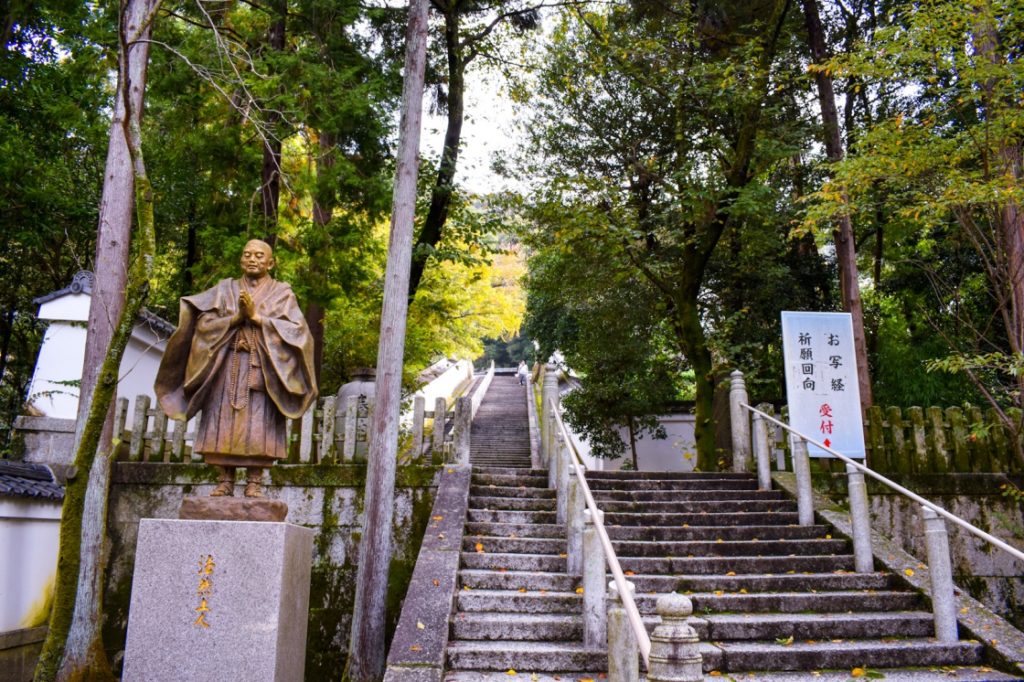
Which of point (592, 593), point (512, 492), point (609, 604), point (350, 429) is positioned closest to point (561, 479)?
point (512, 492)

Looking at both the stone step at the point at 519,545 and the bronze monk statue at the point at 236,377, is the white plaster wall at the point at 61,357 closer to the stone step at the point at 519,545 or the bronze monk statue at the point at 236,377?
the stone step at the point at 519,545

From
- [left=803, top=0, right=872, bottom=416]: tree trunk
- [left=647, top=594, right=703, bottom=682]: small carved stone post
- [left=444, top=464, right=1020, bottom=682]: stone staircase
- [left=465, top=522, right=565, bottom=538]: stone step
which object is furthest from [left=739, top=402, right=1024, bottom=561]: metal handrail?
[left=647, top=594, right=703, bottom=682]: small carved stone post

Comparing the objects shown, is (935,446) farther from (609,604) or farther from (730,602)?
(609,604)

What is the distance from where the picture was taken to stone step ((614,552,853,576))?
749 cm

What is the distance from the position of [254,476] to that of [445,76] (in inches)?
374

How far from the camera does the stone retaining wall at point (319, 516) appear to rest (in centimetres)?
880

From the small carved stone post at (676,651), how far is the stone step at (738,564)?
396cm

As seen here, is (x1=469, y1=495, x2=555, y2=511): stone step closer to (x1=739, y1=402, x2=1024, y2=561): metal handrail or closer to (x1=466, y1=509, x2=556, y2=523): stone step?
(x1=466, y1=509, x2=556, y2=523): stone step

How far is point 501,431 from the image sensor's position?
19.1m

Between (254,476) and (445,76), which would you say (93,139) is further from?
(254,476)

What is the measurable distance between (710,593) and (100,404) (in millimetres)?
5759

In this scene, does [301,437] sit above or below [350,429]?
below

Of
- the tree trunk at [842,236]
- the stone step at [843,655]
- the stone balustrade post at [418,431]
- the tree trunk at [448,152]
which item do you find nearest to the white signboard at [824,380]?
the tree trunk at [842,236]

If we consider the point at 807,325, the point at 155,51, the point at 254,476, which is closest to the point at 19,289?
the point at 155,51
